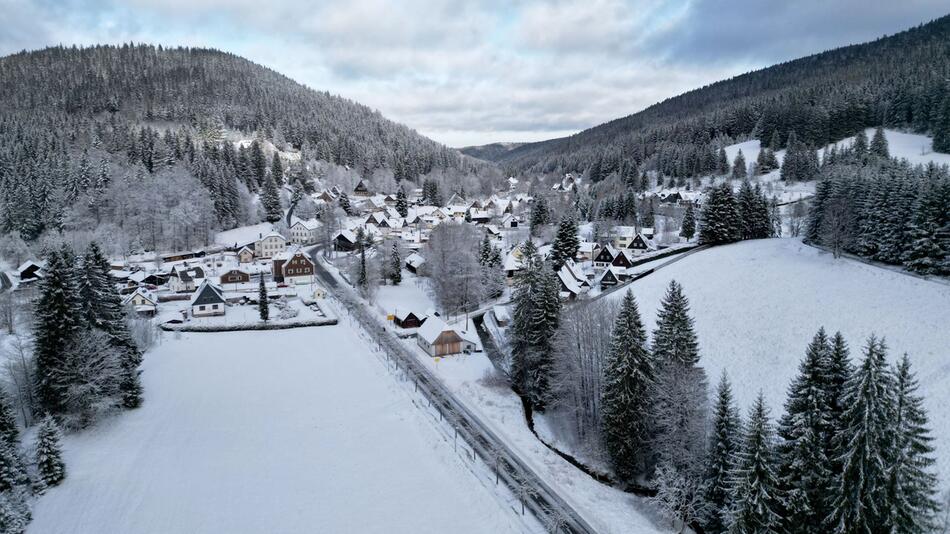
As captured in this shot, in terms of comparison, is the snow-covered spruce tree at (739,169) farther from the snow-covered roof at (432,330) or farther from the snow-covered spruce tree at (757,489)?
the snow-covered spruce tree at (757,489)

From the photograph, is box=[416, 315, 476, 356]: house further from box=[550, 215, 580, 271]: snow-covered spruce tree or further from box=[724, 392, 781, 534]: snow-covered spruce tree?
box=[724, 392, 781, 534]: snow-covered spruce tree

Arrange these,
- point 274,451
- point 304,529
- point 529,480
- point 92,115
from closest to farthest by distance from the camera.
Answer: point 304,529
point 529,480
point 274,451
point 92,115

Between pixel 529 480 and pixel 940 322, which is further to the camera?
pixel 940 322

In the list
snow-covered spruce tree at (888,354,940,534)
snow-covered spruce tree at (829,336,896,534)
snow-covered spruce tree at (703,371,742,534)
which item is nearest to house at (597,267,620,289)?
snow-covered spruce tree at (703,371,742,534)

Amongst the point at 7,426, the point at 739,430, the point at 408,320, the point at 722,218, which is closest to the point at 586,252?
the point at 722,218

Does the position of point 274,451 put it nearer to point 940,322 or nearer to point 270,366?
point 270,366

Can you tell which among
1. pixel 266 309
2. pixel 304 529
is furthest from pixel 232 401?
pixel 266 309

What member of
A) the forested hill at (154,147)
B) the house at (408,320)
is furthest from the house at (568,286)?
the forested hill at (154,147)
